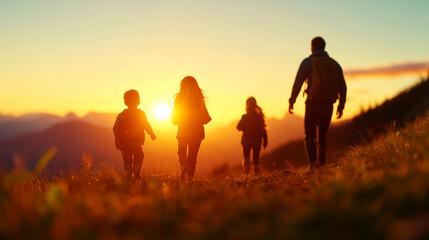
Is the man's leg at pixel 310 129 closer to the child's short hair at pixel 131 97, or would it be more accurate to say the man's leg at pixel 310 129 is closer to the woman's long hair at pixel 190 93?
the woman's long hair at pixel 190 93

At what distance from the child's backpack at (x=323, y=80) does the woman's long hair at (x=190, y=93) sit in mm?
2252

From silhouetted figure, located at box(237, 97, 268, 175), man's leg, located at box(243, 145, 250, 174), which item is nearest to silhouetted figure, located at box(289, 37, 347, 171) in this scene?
silhouetted figure, located at box(237, 97, 268, 175)

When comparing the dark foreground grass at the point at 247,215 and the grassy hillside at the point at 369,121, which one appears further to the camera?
the grassy hillside at the point at 369,121

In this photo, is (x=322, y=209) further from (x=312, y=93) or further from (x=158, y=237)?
(x=312, y=93)

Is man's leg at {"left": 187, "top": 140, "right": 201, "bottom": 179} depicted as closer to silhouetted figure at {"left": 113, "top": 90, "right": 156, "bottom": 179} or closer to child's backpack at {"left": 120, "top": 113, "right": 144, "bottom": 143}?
silhouetted figure at {"left": 113, "top": 90, "right": 156, "bottom": 179}

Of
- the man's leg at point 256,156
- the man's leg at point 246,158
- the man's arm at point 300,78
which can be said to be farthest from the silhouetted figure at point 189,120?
the man's leg at point 256,156

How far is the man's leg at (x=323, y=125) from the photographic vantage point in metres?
7.68

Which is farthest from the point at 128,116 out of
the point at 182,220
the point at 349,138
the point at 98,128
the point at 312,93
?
the point at 98,128

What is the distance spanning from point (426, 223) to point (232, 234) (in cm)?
126

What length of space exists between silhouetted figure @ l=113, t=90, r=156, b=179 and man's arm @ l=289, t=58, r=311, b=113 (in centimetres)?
302

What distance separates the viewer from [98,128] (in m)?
157

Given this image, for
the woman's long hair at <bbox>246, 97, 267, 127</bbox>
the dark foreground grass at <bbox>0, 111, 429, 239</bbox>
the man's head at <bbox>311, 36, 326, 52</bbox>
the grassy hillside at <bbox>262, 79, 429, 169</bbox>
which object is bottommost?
the grassy hillside at <bbox>262, 79, 429, 169</bbox>

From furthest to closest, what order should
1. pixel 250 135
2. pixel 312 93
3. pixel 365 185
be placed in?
1. pixel 250 135
2. pixel 312 93
3. pixel 365 185

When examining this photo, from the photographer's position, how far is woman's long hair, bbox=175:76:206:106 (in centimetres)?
824
